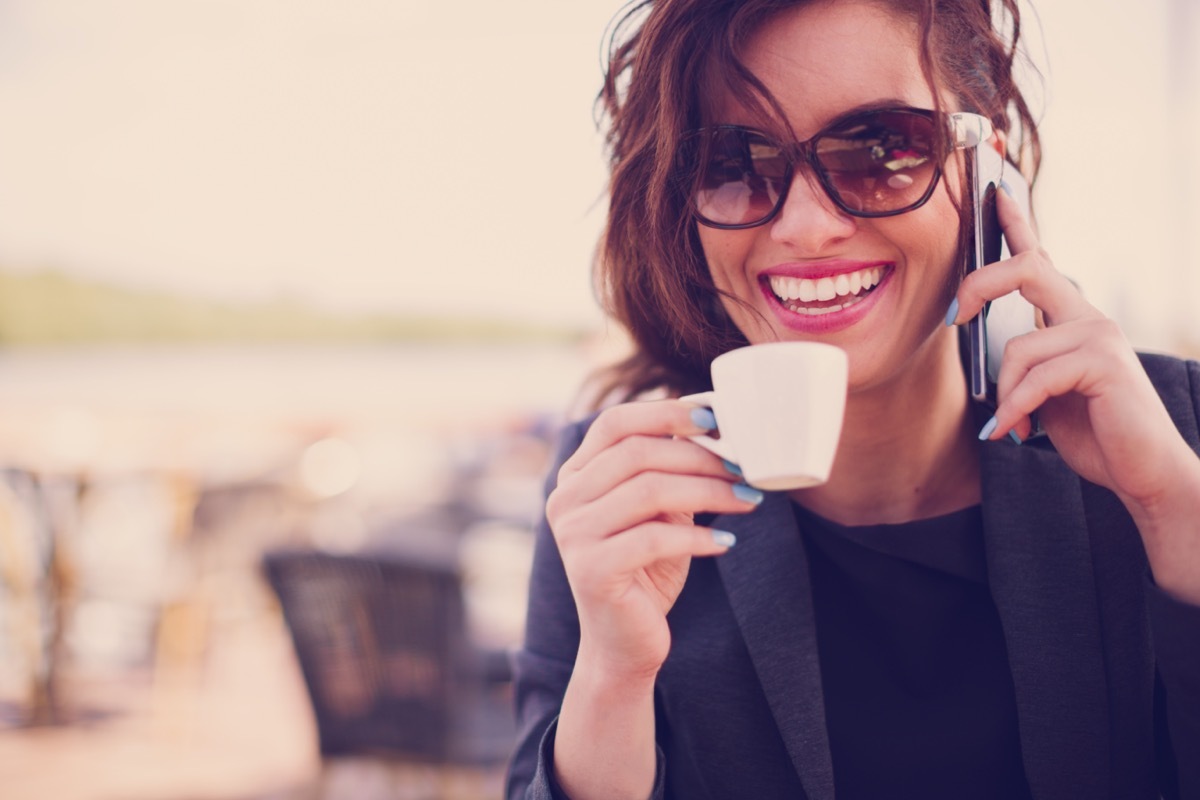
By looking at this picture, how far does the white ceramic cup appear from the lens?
83 centimetres

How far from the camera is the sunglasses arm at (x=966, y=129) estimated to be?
48.1 inches

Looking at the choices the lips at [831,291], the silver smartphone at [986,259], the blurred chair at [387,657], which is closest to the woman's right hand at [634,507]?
the lips at [831,291]

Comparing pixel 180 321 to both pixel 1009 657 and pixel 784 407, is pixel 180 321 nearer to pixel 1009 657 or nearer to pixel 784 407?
pixel 1009 657

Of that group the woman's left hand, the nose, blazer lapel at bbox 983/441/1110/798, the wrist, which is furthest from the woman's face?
the wrist

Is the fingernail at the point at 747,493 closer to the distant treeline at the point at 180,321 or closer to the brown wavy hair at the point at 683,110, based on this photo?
the brown wavy hair at the point at 683,110

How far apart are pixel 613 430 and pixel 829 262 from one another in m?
0.45

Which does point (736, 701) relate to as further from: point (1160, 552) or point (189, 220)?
point (189, 220)

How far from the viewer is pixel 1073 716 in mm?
1220

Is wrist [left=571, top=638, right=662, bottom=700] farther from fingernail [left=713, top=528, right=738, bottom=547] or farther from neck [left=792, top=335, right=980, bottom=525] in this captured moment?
neck [left=792, top=335, right=980, bottom=525]

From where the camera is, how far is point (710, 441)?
958 millimetres

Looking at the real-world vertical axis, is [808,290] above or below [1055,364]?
above

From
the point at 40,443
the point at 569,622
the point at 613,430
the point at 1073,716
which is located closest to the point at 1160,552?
the point at 1073,716

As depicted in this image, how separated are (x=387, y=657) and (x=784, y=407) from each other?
2385mm

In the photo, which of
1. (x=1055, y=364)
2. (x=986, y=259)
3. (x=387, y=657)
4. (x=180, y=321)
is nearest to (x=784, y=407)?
(x=1055, y=364)
